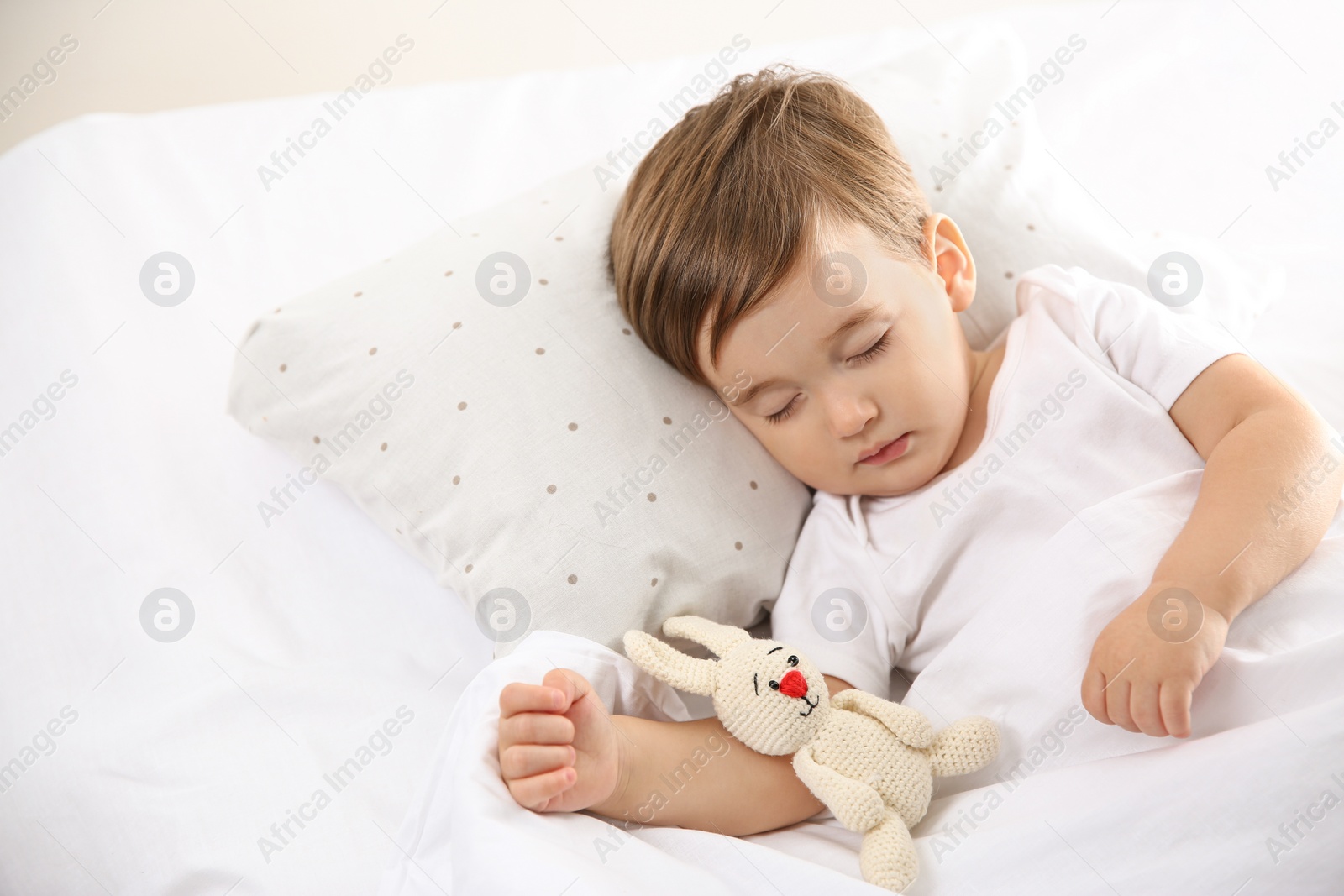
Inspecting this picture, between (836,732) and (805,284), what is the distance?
1.33ft

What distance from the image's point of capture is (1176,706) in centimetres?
74

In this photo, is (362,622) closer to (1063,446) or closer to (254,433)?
(254,433)

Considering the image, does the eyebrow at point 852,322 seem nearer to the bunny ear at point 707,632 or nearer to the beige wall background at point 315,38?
the bunny ear at point 707,632

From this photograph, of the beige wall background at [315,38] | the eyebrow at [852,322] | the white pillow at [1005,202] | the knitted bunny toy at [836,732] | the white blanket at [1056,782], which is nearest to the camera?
the white blanket at [1056,782]

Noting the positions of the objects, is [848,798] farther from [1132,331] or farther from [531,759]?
[1132,331]

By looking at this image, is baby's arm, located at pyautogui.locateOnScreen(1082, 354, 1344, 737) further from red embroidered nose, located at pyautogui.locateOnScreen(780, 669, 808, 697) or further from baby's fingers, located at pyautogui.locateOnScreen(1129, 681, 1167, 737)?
red embroidered nose, located at pyautogui.locateOnScreen(780, 669, 808, 697)

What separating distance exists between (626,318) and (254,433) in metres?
0.45

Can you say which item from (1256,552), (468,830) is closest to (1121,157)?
(1256,552)

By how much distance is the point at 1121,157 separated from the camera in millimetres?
1493

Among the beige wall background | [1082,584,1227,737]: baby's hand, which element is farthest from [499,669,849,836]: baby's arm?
the beige wall background

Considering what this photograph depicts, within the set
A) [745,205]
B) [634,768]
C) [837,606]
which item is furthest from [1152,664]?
[745,205]

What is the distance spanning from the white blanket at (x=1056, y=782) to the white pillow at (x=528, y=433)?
0.10 meters

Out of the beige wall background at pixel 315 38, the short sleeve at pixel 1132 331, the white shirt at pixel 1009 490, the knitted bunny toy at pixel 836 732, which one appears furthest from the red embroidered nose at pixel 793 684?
the beige wall background at pixel 315 38

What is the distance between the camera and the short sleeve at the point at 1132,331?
0.96 meters
